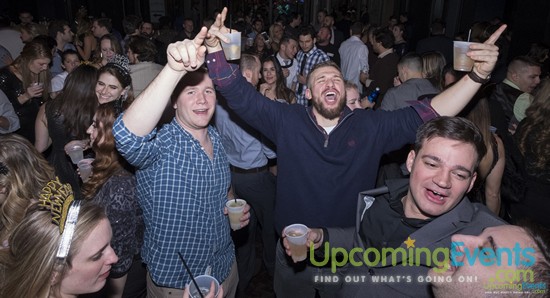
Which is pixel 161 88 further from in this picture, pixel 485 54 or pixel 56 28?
pixel 56 28

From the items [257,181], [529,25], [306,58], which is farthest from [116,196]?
[529,25]

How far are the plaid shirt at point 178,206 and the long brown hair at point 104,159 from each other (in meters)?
0.22

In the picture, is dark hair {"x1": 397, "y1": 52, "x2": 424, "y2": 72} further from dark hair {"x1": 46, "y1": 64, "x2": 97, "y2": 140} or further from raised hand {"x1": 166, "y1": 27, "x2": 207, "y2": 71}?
dark hair {"x1": 46, "y1": 64, "x2": 97, "y2": 140}

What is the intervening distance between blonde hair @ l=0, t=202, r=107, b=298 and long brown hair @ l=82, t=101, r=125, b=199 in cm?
65

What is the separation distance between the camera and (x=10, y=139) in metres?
2.23

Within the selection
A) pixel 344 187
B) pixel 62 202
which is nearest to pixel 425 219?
pixel 344 187

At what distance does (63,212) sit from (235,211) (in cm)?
99

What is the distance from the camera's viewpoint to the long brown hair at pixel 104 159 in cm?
222

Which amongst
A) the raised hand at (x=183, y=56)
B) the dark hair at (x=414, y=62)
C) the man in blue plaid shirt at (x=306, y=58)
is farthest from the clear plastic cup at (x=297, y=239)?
the man in blue plaid shirt at (x=306, y=58)

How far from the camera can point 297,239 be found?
2.06 m

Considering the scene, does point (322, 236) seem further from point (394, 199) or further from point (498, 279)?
point (498, 279)

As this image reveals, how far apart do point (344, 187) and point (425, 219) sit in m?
0.70

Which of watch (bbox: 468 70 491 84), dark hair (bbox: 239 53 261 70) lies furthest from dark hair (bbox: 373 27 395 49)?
watch (bbox: 468 70 491 84)

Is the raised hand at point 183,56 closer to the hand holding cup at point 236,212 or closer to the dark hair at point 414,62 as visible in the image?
the hand holding cup at point 236,212
